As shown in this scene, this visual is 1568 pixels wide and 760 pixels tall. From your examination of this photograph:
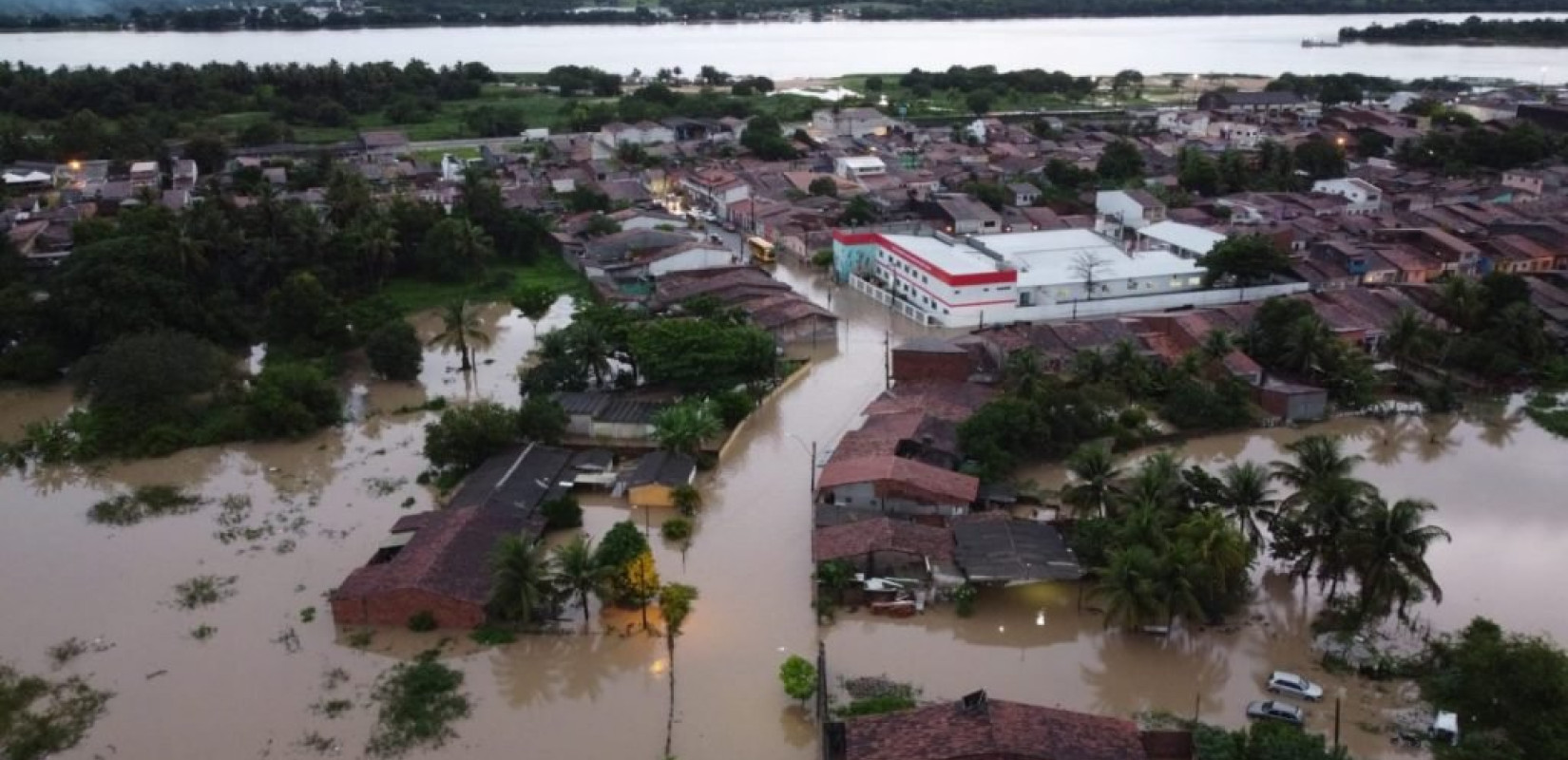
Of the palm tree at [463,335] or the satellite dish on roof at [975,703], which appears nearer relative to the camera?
the satellite dish on roof at [975,703]

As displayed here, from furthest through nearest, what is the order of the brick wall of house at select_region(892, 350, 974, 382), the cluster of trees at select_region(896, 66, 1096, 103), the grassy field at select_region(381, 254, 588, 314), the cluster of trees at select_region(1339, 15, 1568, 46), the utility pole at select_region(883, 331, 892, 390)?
1. the cluster of trees at select_region(1339, 15, 1568, 46)
2. the cluster of trees at select_region(896, 66, 1096, 103)
3. the grassy field at select_region(381, 254, 588, 314)
4. the utility pole at select_region(883, 331, 892, 390)
5. the brick wall of house at select_region(892, 350, 974, 382)

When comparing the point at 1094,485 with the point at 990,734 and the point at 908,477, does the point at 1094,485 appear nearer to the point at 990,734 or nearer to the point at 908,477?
the point at 908,477

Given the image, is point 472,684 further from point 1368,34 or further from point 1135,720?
point 1368,34

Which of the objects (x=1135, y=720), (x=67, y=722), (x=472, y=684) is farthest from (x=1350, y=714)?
(x=67, y=722)

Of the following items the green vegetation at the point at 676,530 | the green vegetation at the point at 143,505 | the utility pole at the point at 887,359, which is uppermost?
the utility pole at the point at 887,359

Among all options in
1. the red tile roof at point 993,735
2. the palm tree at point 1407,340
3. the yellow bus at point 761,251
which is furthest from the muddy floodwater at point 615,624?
the yellow bus at point 761,251

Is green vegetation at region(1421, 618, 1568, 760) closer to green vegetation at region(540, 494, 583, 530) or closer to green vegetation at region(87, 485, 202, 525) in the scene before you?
green vegetation at region(540, 494, 583, 530)

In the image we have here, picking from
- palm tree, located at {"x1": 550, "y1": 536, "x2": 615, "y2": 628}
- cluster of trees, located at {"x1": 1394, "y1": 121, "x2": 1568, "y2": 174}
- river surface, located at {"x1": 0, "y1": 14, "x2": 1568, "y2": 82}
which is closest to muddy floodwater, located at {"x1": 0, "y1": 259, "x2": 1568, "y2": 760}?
palm tree, located at {"x1": 550, "y1": 536, "x2": 615, "y2": 628}

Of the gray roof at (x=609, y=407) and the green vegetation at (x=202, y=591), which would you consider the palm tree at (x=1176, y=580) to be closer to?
the gray roof at (x=609, y=407)
